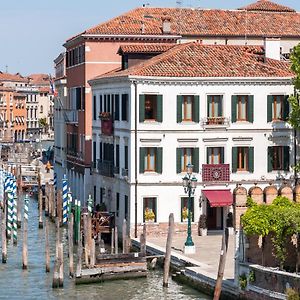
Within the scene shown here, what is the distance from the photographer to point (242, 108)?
47156mm

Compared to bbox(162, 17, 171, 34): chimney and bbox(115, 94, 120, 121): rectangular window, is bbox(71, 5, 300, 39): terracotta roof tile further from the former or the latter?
bbox(115, 94, 120, 121): rectangular window

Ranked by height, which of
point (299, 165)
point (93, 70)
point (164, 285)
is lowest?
point (164, 285)

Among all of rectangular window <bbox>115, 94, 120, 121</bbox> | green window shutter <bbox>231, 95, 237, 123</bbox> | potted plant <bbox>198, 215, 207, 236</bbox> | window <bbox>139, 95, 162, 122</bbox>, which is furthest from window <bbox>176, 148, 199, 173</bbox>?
rectangular window <bbox>115, 94, 120, 121</bbox>

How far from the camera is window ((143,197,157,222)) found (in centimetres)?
4606

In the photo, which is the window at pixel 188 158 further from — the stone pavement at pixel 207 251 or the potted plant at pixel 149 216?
the stone pavement at pixel 207 251

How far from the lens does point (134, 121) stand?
4606 cm

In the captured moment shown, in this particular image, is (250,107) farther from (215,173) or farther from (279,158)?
(215,173)

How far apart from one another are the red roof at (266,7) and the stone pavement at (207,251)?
2572cm

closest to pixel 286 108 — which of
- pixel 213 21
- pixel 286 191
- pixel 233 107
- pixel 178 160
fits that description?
pixel 233 107

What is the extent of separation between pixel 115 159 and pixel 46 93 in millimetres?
142618

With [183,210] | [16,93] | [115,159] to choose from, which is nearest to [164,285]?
[183,210]

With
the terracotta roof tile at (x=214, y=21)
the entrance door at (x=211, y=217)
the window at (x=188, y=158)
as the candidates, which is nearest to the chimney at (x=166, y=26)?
the terracotta roof tile at (x=214, y=21)

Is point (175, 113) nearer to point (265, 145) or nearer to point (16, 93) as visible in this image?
point (265, 145)

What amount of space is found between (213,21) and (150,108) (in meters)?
17.6
